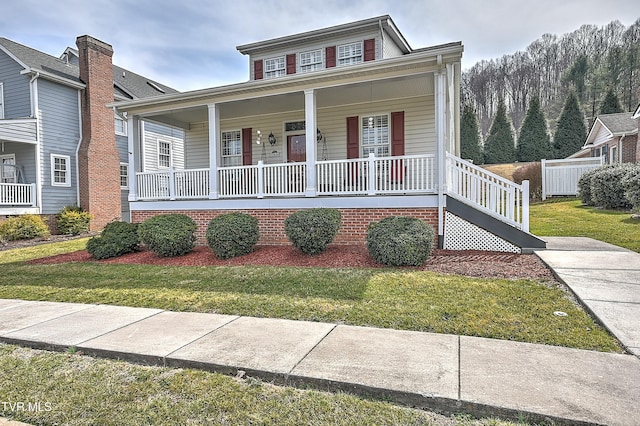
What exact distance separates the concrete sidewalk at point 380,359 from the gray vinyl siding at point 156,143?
15.8 meters

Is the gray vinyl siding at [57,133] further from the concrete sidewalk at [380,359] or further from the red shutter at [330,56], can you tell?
the concrete sidewalk at [380,359]

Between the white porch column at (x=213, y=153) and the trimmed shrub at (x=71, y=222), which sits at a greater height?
the white porch column at (x=213, y=153)

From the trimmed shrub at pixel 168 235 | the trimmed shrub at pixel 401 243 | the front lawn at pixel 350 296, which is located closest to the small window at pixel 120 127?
the trimmed shrub at pixel 168 235

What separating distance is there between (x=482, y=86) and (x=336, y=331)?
164 feet

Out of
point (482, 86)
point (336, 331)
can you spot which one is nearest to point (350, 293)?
point (336, 331)

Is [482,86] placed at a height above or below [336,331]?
above

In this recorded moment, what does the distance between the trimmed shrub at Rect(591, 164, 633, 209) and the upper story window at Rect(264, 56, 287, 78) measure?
468 inches

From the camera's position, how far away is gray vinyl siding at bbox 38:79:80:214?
15.5 m

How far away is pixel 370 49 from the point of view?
1280 centimetres

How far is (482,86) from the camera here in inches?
1833

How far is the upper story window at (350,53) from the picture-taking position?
1293cm

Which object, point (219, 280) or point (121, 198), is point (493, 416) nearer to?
point (219, 280)

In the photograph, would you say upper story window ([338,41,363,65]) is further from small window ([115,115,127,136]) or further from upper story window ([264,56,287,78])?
small window ([115,115,127,136])

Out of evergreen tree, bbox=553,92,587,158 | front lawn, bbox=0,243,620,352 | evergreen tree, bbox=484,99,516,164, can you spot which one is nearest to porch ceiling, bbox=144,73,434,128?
front lawn, bbox=0,243,620,352
